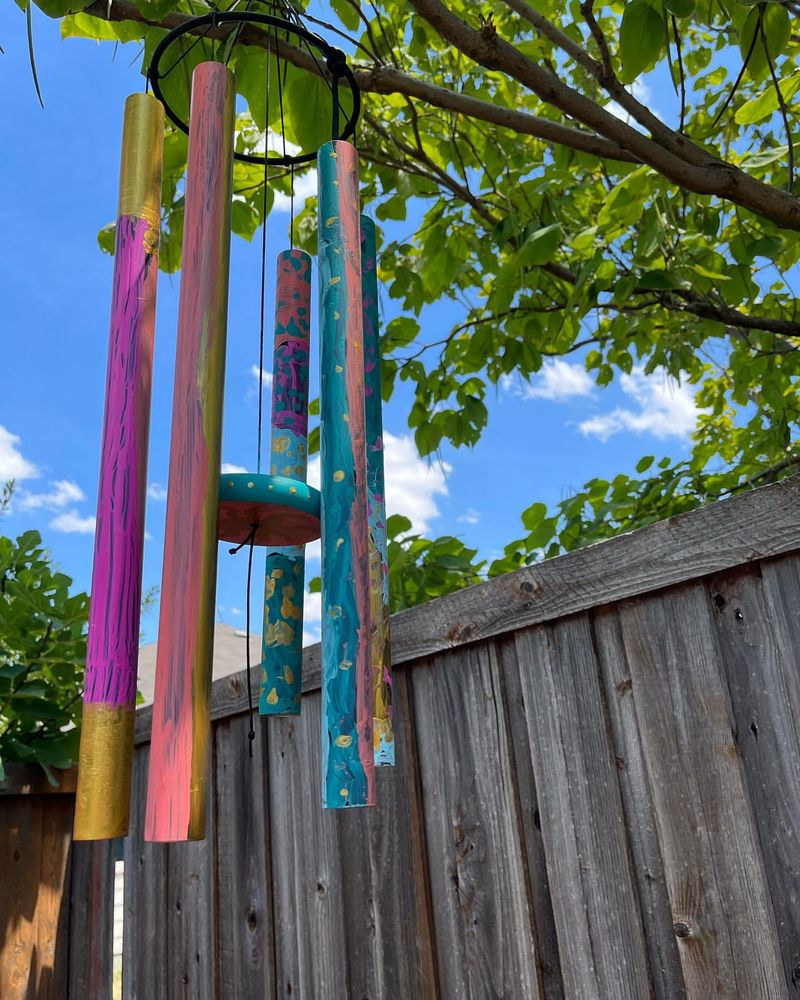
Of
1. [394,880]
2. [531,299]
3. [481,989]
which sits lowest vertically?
[481,989]

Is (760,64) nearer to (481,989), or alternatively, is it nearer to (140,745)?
(481,989)

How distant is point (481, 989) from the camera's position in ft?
4.56

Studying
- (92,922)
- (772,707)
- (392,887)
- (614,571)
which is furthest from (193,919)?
(772,707)

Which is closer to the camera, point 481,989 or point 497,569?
point 481,989

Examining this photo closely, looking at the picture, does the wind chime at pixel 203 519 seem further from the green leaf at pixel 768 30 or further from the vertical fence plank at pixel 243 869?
the vertical fence plank at pixel 243 869

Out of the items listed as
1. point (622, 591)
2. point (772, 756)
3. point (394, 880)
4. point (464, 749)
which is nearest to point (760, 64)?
point (622, 591)

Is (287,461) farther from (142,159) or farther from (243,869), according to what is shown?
(243,869)

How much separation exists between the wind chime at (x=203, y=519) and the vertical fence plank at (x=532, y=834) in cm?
49

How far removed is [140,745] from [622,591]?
1.62m

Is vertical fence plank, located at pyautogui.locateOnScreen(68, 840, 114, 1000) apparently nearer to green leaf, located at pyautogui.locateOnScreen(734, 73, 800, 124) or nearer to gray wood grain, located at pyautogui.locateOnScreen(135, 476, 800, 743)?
gray wood grain, located at pyautogui.locateOnScreen(135, 476, 800, 743)

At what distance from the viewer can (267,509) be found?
2.87ft

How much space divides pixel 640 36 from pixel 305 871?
64.1 inches

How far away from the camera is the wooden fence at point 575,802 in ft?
3.71

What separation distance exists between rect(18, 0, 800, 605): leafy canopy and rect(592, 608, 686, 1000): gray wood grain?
74 cm
